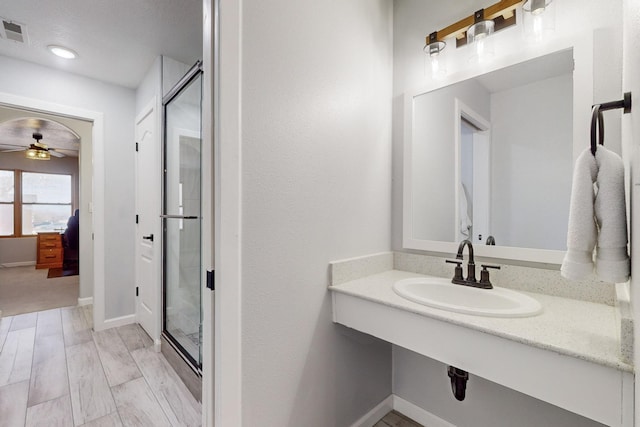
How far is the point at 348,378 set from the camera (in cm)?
147

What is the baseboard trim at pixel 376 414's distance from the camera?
1.54 metres

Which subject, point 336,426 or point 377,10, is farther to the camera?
point 377,10

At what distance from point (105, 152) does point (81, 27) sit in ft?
3.72

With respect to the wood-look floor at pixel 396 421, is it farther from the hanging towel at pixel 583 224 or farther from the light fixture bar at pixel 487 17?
the light fixture bar at pixel 487 17

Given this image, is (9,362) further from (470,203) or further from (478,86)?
(478,86)

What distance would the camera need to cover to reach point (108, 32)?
82.9 inches

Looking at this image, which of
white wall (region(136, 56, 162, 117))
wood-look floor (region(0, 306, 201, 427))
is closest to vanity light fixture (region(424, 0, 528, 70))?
white wall (region(136, 56, 162, 117))

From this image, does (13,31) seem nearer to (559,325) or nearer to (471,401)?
(559,325)

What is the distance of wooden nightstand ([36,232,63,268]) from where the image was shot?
5.80m

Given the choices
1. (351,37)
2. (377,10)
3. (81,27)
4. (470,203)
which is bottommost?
(470,203)

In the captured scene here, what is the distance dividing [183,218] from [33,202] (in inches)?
242

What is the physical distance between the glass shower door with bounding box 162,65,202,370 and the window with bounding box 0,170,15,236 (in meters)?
5.71

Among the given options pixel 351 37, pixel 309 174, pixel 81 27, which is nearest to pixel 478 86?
pixel 351 37

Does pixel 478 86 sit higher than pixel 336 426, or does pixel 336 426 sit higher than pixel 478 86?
pixel 478 86
